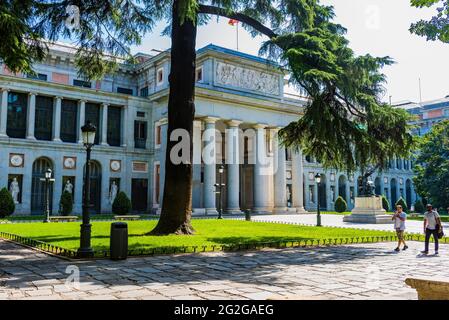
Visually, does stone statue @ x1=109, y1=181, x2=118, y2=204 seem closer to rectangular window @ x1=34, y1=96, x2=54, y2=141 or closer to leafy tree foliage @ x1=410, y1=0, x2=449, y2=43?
rectangular window @ x1=34, y1=96, x2=54, y2=141

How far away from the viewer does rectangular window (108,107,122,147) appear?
4256 centimetres

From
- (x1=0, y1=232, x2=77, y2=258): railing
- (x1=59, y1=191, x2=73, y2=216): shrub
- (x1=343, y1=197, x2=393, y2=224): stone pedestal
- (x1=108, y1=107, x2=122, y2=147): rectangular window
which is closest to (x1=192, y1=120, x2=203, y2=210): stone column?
(x1=108, y1=107, x2=122, y2=147): rectangular window

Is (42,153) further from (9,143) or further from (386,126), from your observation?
(386,126)

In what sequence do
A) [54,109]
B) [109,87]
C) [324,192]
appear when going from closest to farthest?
[54,109] → [109,87] → [324,192]

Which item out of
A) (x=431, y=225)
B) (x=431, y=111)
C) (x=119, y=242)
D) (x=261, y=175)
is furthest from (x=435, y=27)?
(x=431, y=111)

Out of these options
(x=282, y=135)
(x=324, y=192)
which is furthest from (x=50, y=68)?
(x=324, y=192)

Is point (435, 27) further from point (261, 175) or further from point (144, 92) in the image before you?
point (144, 92)

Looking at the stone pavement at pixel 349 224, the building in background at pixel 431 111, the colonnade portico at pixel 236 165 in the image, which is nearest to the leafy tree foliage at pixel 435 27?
the stone pavement at pixel 349 224

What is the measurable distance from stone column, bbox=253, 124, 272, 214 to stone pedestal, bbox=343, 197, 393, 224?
12081 mm

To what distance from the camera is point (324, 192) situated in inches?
2343

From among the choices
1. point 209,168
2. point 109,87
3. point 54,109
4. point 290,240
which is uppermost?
point 109,87

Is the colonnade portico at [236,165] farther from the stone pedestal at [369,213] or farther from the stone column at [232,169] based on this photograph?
the stone pedestal at [369,213]

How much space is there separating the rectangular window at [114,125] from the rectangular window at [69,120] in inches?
135
